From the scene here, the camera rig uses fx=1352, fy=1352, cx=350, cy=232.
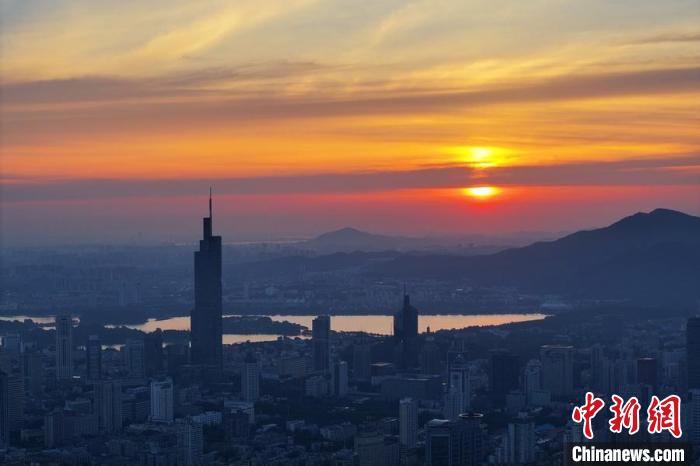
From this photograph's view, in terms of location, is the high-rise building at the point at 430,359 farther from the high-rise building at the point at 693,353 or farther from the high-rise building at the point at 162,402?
the high-rise building at the point at 162,402

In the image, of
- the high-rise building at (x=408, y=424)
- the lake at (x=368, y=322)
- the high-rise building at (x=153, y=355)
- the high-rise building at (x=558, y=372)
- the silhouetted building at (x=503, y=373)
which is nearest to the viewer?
the high-rise building at (x=408, y=424)

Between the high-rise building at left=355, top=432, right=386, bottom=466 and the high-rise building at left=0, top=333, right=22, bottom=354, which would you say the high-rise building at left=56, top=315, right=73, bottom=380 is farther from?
the high-rise building at left=355, top=432, right=386, bottom=466

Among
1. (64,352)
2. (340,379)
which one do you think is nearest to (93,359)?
(64,352)

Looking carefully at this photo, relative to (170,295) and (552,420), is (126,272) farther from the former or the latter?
(552,420)

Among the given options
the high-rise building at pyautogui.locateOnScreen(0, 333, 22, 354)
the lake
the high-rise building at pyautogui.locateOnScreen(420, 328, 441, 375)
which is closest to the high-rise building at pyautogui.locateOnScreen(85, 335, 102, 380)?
the high-rise building at pyautogui.locateOnScreen(0, 333, 22, 354)

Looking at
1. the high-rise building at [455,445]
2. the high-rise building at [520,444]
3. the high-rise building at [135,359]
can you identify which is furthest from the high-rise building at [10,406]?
the high-rise building at [520,444]

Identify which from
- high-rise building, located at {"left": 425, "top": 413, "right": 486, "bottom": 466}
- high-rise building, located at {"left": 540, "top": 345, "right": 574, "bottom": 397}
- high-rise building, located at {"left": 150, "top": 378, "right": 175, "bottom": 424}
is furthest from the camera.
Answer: high-rise building, located at {"left": 540, "top": 345, "right": 574, "bottom": 397}

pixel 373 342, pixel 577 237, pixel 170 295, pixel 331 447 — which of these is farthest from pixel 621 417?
pixel 577 237
